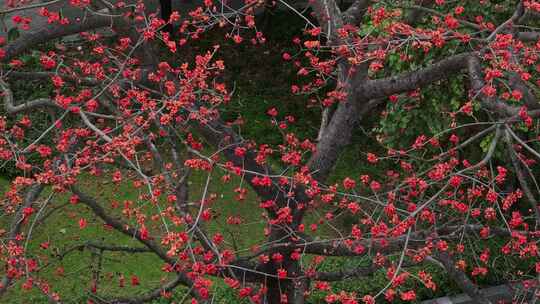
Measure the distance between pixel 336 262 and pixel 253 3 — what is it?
3.92m

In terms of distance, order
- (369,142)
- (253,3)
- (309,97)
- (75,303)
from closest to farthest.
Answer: (253,3) → (75,303) → (369,142) → (309,97)

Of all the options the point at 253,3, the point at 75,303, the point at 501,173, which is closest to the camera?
the point at 501,173

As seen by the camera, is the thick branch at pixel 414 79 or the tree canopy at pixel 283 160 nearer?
the tree canopy at pixel 283 160

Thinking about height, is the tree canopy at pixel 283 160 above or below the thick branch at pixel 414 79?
below

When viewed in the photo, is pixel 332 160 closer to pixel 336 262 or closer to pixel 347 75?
pixel 347 75

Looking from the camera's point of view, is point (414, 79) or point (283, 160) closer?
point (414, 79)

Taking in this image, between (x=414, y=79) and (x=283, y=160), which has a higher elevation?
(x=414, y=79)

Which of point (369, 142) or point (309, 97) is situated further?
point (309, 97)

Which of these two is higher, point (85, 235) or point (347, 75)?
point (347, 75)

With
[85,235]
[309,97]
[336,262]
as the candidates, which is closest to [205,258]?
[336,262]

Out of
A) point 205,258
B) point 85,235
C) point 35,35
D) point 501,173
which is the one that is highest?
point 35,35

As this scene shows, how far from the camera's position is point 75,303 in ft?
26.6

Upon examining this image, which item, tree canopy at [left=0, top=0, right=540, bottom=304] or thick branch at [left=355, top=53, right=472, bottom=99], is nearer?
tree canopy at [left=0, top=0, right=540, bottom=304]

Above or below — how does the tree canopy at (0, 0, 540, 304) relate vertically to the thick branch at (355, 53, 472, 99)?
below
